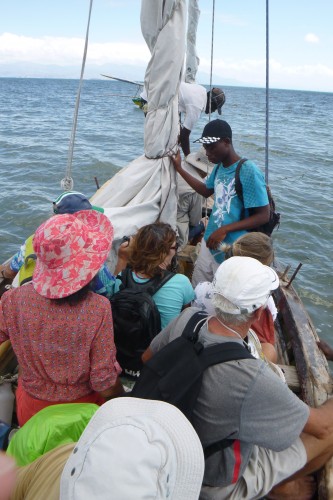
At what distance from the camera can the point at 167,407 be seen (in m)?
1.17

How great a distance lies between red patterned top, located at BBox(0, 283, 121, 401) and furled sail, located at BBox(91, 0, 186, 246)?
1.42m

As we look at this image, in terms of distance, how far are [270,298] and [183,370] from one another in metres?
1.25

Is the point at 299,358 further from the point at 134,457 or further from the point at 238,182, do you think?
the point at 134,457

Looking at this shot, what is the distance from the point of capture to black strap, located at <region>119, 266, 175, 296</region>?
2402 mm

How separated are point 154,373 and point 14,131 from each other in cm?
2062

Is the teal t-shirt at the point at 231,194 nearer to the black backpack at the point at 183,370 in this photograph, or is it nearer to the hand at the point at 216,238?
the hand at the point at 216,238

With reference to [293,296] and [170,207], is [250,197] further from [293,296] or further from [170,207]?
[293,296]

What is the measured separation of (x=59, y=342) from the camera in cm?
183

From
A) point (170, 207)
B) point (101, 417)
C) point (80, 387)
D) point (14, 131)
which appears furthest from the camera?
point (14, 131)

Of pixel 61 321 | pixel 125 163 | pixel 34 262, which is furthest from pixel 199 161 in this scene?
pixel 125 163

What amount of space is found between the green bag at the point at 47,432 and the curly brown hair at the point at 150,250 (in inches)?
34.2

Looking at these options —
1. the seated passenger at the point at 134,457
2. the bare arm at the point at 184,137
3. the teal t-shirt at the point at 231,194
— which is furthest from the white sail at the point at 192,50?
the seated passenger at the point at 134,457

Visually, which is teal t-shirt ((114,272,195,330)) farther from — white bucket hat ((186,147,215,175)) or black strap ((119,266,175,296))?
white bucket hat ((186,147,215,175))

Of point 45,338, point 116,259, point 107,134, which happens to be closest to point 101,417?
point 45,338
